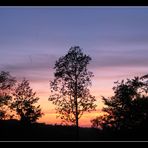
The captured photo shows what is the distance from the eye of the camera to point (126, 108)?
54.5 ft

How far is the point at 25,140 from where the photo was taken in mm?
1960

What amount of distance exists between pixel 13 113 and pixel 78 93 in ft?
12.2

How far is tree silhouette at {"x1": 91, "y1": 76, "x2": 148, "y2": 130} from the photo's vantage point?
51.9 feet

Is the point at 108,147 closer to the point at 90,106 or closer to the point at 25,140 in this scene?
the point at 25,140

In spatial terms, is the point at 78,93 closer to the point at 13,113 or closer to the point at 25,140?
the point at 13,113

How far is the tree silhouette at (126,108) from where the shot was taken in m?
15.8
